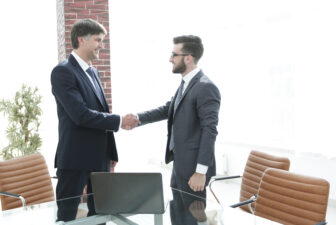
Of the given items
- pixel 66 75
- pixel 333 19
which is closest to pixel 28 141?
pixel 66 75

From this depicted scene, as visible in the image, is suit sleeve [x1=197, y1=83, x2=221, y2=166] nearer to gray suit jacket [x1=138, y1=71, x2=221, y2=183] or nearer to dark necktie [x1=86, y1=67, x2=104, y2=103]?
gray suit jacket [x1=138, y1=71, x2=221, y2=183]

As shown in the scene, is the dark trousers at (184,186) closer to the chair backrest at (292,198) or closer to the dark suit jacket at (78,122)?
the chair backrest at (292,198)

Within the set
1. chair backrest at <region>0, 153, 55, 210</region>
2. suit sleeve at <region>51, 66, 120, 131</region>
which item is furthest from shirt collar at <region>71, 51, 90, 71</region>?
chair backrest at <region>0, 153, 55, 210</region>

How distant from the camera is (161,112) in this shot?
3.14 m

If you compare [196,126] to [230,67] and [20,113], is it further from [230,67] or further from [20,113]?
[20,113]

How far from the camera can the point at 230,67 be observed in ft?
16.2

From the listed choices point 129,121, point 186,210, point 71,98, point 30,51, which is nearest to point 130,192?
point 186,210

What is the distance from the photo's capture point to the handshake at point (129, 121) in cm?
287

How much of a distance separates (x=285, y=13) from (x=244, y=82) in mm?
1051

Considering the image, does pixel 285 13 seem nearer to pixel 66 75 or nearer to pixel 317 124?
pixel 317 124

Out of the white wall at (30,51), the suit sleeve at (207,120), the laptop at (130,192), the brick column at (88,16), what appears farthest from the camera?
the white wall at (30,51)

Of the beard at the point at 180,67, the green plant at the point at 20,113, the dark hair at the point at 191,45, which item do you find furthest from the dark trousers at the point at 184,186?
the green plant at the point at 20,113

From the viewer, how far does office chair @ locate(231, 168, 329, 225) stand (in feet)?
6.09

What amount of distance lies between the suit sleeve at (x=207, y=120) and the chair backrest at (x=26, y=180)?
3.97ft
